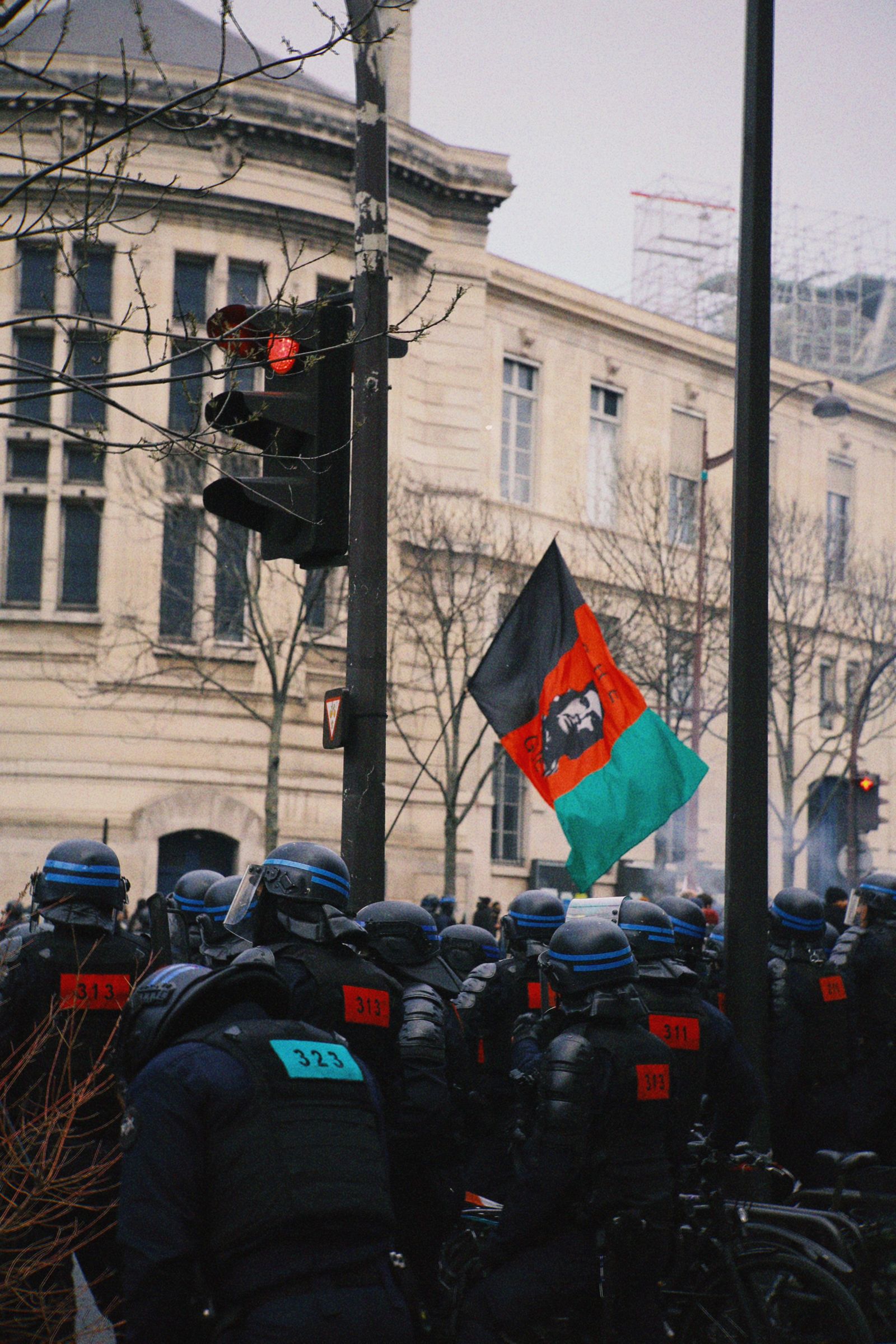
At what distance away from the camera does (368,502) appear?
701cm

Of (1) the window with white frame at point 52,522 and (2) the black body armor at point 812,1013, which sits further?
(1) the window with white frame at point 52,522

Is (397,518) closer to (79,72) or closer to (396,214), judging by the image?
(396,214)

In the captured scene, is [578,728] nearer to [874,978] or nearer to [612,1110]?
[874,978]

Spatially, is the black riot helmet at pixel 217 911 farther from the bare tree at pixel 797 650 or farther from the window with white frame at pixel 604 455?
the window with white frame at pixel 604 455

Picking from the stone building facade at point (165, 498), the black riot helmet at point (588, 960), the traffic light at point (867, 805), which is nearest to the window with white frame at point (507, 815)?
the stone building facade at point (165, 498)

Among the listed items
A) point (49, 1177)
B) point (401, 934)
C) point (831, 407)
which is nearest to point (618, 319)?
point (831, 407)

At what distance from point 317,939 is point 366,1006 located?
274 millimetres

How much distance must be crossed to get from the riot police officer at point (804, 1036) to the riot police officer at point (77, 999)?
346cm

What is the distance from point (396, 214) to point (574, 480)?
23.0 ft

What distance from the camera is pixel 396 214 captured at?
26953mm

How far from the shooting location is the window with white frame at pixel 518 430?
30.7 m

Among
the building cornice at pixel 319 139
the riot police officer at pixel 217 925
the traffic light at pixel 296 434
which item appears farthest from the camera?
the building cornice at pixel 319 139

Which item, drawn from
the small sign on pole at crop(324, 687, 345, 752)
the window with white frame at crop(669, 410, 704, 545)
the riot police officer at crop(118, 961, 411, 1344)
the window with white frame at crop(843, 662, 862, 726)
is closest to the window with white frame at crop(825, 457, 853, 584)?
the window with white frame at crop(843, 662, 862, 726)

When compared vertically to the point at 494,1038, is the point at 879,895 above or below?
above
